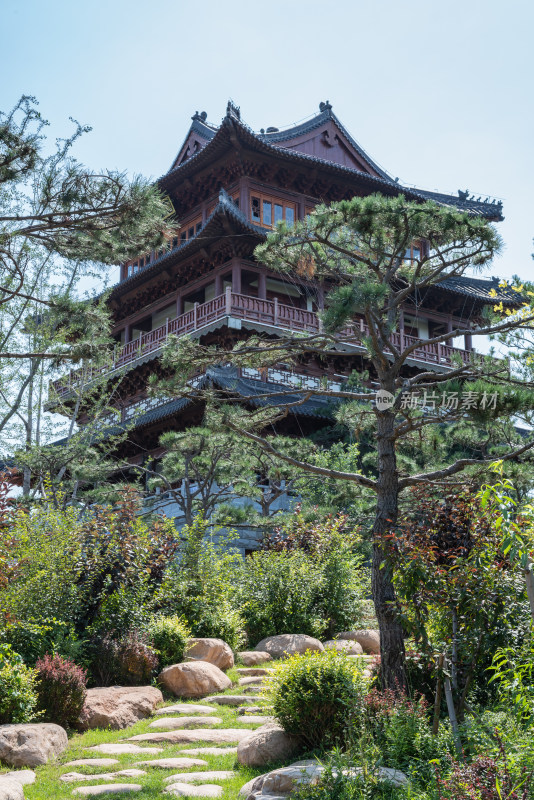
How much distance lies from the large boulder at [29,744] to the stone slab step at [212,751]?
1.07 m

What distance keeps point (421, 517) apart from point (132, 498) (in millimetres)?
4938

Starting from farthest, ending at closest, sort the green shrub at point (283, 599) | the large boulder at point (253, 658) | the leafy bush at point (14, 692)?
the green shrub at point (283, 599)
the large boulder at point (253, 658)
the leafy bush at point (14, 692)

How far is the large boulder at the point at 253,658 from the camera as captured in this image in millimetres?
9820

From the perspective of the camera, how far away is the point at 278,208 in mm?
24250

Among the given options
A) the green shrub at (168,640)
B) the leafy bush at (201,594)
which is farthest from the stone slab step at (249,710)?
the leafy bush at (201,594)

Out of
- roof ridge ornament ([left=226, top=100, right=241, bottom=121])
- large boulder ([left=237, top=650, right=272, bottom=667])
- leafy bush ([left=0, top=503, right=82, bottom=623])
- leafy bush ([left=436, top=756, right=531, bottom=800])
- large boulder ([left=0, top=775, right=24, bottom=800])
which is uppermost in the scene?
roof ridge ornament ([left=226, top=100, right=241, bottom=121])

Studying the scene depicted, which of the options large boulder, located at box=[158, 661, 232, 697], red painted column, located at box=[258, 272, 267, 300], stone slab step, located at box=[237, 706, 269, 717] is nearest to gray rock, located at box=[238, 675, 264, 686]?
large boulder, located at box=[158, 661, 232, 697]

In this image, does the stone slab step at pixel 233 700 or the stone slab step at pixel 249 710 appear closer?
the stone slab step at pixel 249 710

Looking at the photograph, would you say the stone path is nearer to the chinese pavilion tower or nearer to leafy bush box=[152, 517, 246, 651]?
leafy bush box=[152, 517, 246, 651]

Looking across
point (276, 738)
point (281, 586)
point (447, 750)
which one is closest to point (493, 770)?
point (447, 750)

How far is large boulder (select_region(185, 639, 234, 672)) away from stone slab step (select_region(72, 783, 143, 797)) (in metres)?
3.81

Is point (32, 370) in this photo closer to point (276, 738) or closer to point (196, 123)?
point (276, 738)

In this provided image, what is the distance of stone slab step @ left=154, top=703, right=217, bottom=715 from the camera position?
7.96m
